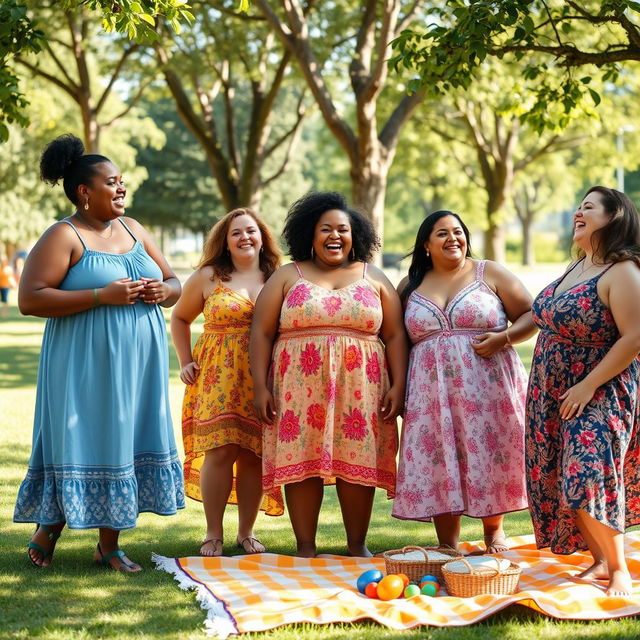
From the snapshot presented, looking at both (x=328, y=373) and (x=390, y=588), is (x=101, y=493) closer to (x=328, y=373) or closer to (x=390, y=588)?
→ (x=328, y=373)

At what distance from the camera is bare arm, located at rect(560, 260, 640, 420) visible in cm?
511

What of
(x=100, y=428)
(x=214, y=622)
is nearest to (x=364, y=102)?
(x=100, y=428)

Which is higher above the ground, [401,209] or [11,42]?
[401,209]

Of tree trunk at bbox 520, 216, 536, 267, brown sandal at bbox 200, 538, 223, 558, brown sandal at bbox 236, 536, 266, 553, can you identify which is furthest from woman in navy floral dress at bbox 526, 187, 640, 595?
tree trunk at bbox 520, 216, 536, 267

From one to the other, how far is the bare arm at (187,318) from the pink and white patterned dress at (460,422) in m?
1.42

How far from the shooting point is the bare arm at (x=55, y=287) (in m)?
5.52

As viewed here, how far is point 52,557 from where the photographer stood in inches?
236

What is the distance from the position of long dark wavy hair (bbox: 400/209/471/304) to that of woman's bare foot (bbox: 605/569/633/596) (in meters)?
2.10

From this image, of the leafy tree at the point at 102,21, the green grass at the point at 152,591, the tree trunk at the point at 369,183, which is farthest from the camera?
the tree trunk at the point at 369,183

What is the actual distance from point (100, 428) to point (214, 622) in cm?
143

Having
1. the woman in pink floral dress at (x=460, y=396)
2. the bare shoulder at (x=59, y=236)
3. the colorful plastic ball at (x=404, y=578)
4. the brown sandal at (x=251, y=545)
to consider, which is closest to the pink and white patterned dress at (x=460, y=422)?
the woman in pink floral dress at (x=460, y=396)

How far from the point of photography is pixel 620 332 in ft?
17.1

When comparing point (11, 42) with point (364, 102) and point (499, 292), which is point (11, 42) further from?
point (364, 102)

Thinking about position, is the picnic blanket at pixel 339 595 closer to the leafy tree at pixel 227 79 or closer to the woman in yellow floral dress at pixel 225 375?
the woman in yellow floral dress at pixel 225 375
